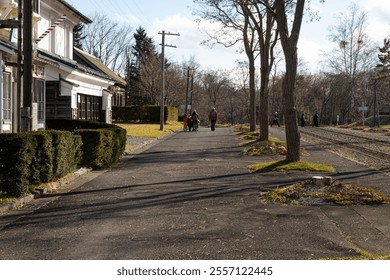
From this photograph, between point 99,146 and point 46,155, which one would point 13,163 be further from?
point 99,146

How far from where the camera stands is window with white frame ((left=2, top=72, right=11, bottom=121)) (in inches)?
690

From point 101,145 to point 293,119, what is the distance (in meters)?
5.32

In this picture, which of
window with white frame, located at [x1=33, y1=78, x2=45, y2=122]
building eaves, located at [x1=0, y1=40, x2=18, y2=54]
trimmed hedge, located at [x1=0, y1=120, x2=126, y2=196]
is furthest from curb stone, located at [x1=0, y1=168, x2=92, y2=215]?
window with white frame, located at [x1=33, y1=78, x2=45, y2=122]

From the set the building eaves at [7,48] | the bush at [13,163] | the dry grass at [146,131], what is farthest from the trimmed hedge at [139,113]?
the bush at [13,163]

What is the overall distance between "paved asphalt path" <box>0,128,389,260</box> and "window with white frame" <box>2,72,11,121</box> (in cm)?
710

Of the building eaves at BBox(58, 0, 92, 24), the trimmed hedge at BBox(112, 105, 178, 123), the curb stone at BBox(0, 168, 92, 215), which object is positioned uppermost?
the building eaves at BBox(58, 0, 92, 24)

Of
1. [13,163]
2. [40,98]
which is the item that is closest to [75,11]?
[40,98]

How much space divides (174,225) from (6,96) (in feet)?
40.8

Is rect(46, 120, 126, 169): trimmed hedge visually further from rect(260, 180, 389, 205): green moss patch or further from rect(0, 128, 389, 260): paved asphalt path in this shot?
rect(260, 180, 389, 205): green moss patch

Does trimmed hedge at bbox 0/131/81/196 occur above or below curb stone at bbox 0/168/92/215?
above

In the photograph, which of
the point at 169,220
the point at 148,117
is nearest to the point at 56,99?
the point at 169,220

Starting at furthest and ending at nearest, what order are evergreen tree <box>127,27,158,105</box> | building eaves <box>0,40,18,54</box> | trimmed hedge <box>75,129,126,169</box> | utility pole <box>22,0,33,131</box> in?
1. evergreen tree <box>127,27,158,105</box>
2. building eaves <box>0,40,18,54</box>
3. trimmed hedge <box>75,129,126,169</box>
4. utility pole <box>22,0,33,131</box>

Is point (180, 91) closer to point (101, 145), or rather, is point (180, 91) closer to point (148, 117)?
point (148, 117)

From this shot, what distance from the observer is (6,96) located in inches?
697
